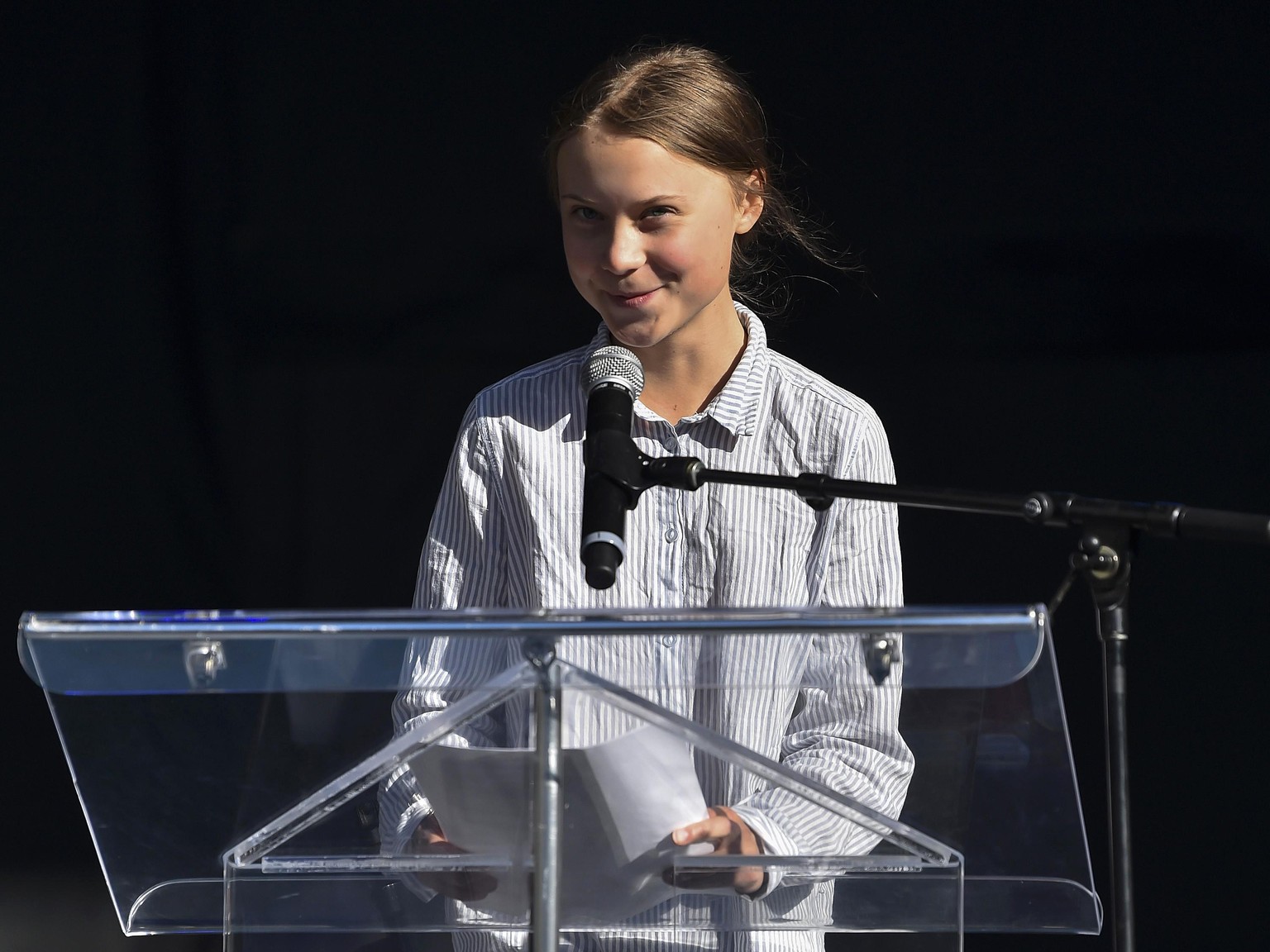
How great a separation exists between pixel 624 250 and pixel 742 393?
0.82 feet

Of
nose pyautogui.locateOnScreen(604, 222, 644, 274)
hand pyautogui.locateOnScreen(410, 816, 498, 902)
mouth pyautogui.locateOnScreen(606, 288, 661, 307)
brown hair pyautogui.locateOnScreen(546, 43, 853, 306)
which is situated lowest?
hand pyautogui.locateOnScreen(410, 816, 498, 902)

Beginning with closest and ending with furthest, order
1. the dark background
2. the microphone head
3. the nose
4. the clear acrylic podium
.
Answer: the clear acrylic podium, the microphone head, the nose, the dark background

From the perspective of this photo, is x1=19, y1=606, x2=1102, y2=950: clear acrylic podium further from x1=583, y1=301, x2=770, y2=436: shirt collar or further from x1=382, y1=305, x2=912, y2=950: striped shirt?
x1=583, y1=301, x2=770, y2=436: shirt collar

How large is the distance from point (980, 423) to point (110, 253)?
5.40 feet

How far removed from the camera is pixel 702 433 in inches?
67.8

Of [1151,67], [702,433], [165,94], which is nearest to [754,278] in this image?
[1151,67]

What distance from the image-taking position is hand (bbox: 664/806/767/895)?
107cm

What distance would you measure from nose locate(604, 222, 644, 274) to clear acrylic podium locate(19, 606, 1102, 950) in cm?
65

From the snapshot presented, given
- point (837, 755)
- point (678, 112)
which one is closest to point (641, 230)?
point (678, 112)

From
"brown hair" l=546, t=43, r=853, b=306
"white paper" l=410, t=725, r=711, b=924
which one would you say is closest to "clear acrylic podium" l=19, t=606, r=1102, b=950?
"white paper" l=410, t=725, r=711, b=924

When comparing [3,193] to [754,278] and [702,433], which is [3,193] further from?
[702,433]

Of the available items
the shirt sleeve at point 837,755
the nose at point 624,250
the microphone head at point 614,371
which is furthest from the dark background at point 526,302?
the shirt sleeve at point 837,755

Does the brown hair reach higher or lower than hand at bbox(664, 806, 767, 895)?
higher

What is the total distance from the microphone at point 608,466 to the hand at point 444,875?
0.23 m
